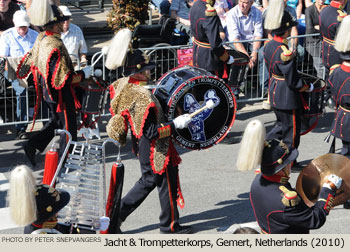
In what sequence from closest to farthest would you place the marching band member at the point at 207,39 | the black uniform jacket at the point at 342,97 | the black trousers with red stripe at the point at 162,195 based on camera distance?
the black trousers with red stripe at the point at 162,195
the black uniform jacket at the point at 342,97
the marching band member at the point at 207,39

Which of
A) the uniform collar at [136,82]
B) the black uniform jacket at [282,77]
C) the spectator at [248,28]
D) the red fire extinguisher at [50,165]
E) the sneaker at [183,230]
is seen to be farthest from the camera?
the spectator at [248,28]

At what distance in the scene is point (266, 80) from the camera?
37.8 feet

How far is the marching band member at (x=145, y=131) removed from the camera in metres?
6.70

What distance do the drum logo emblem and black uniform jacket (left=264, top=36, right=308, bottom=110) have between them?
1.20 metres

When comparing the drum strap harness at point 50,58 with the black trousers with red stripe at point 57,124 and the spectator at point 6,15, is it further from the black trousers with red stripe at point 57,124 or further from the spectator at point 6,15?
the spectator at point 6,15

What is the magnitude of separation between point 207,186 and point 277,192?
3.10m

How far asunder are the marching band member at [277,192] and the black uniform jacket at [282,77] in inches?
113

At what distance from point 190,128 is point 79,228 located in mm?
2128

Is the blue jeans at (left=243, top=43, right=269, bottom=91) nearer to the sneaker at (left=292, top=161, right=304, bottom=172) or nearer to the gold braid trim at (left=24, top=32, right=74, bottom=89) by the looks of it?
the sneaker at (left=292, top=161, right=304, bottom=172)

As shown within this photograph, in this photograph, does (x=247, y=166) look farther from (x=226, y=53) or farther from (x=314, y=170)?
(x=226, y=53)

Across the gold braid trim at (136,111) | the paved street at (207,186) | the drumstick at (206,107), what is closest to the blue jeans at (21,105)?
the paved street at (207,186)

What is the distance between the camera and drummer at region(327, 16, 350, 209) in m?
7.74

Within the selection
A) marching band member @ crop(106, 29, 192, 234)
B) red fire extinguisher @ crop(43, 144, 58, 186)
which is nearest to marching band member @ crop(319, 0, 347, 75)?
marching band member @ crop(106, 29, 192, 234)

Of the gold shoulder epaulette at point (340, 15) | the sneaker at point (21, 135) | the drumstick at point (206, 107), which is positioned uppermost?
the gold shoulder epaulette at point (340, 15)
